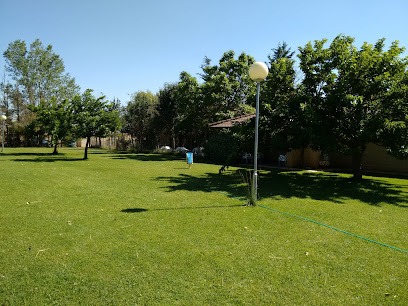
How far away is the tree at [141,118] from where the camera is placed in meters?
31.9

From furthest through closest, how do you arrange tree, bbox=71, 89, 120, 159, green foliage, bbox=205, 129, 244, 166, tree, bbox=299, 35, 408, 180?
1. tree, bbox=71, 89, 120, 159
2. green foliage, bbox=205, 129, 244, 166
3. tree, bbox=299, 35, 408, 180

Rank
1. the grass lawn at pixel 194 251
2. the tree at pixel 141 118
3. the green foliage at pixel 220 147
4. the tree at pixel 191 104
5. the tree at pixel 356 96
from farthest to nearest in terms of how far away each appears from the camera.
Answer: the tree at pixel 141 118 → the tree at pixel 191 104 → the green foliage at pixel 220 147 → the tree at pixel 356 96 → the grass lawn at pixel 194 251

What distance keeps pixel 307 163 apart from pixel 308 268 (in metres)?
13.3

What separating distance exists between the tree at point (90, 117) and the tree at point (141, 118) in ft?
35.8

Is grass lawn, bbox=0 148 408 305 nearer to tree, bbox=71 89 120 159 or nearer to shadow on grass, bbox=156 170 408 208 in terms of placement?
shadow on grass, bbox=156 170 408 208

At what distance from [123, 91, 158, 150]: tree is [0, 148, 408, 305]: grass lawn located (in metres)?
25.1

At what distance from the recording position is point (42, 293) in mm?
2779

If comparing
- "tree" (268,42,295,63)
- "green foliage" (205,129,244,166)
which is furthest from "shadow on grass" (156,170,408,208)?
"tree" (268,42,295,63)

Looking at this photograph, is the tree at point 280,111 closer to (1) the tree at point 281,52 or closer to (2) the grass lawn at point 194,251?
(2) the grass lawn at point 194,251

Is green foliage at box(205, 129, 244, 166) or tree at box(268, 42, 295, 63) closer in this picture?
green foliage at box(205, 129, 244, 166)

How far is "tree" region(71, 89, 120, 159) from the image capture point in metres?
19.2

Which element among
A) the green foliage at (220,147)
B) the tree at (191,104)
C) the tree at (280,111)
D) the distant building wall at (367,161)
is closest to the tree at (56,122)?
the tree at (191,104)

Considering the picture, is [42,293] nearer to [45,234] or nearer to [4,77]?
[45,234]

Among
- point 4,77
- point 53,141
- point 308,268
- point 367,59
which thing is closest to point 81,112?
point 53,141
